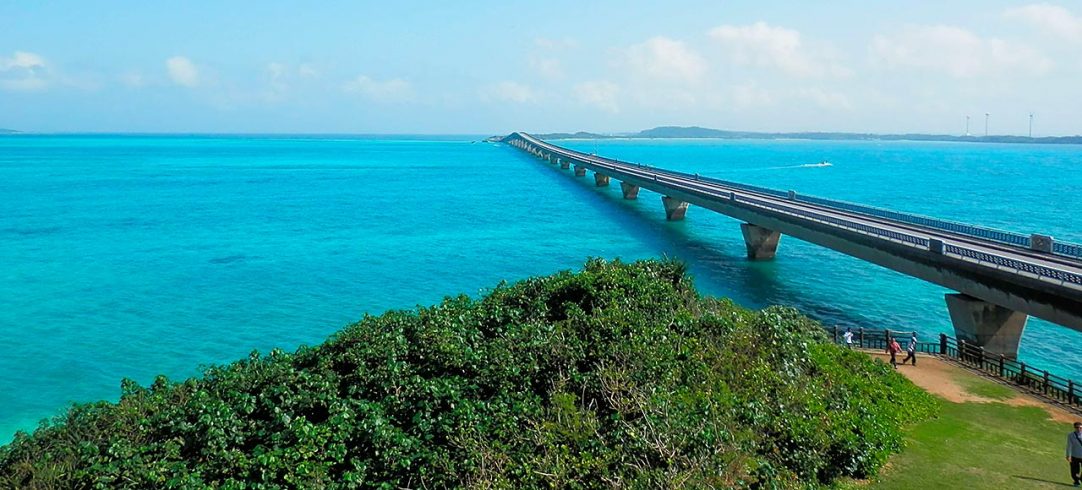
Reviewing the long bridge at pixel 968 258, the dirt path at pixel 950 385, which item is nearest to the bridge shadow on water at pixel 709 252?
the long bridge at pixel 968 258

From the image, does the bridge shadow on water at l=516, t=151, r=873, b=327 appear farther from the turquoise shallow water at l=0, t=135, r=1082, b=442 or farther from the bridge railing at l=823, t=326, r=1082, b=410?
the bridge railing at l=823, t=326, r=1082, b=410

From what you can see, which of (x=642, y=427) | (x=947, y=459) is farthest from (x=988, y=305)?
(x=642, y=427)

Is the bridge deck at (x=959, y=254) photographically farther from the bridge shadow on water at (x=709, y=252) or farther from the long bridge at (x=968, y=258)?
the bridge shadow on water at (x=709, y=252)

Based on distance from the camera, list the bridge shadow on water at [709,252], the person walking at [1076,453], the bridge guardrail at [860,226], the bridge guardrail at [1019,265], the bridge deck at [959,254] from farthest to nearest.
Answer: the bridge shadow on water at [709,252], the bridge guardrail at [860,226], the bridge deck at [959,254], the bridge guardrail at [1019,265], the person walking at [1076,453]

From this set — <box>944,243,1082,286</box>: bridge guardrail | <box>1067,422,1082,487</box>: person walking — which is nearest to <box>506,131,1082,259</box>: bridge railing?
<box>944,243,1082,286</box>: bridge guardrail

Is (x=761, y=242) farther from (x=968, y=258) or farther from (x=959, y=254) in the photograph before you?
(x=968, y=258)

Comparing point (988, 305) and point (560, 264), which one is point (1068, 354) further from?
point (560, 264)
